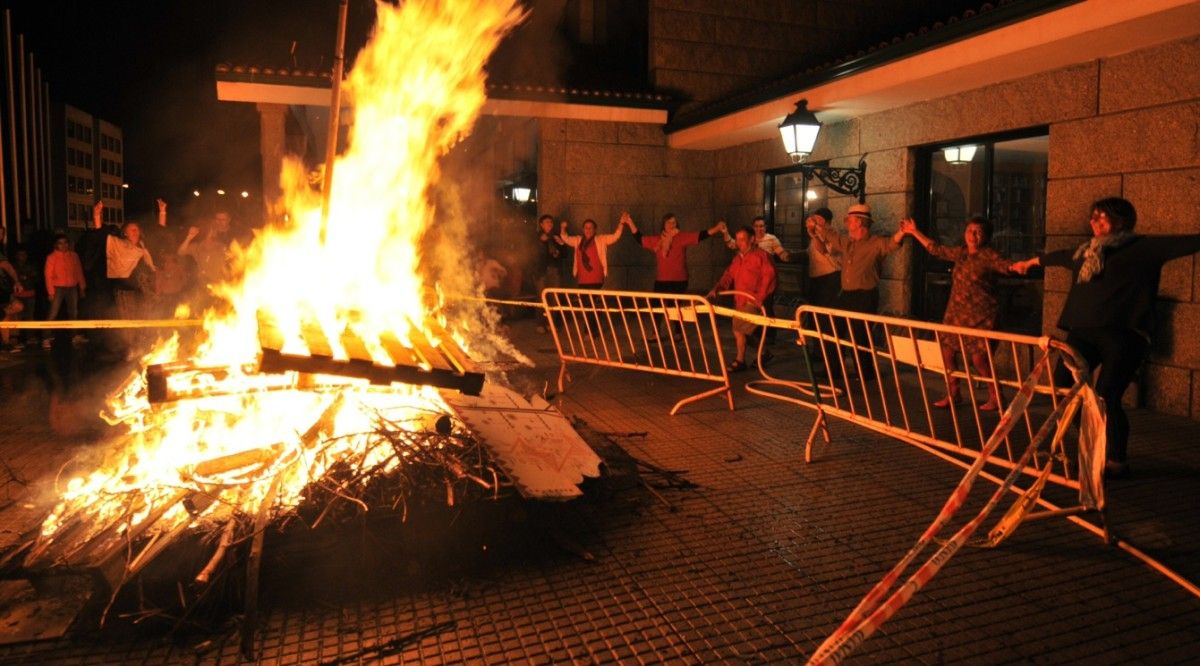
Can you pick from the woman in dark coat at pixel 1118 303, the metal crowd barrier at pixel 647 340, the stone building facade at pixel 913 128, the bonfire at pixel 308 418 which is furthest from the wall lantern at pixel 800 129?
the woman in dark coat at pixel 1118 303

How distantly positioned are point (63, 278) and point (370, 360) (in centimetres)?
997

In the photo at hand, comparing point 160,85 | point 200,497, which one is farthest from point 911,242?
point 160,85

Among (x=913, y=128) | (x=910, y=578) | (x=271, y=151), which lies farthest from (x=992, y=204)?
(x=271, y=151)

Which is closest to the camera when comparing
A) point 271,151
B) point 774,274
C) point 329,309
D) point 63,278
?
point 329,309

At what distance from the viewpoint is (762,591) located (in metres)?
3.83

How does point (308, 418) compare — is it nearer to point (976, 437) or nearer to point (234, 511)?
point (234, 511)

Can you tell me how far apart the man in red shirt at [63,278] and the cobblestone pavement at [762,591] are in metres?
6.96

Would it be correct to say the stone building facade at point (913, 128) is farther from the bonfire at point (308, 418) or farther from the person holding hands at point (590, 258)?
the bonfire at point (308, 418)

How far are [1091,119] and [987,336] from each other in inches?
204

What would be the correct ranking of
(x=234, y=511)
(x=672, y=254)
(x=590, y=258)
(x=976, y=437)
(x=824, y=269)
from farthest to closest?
(x=590, y=258)
(x=672, y=254)
(x=824, y=269)
(x=976, y=437)
(x=234, y=511)

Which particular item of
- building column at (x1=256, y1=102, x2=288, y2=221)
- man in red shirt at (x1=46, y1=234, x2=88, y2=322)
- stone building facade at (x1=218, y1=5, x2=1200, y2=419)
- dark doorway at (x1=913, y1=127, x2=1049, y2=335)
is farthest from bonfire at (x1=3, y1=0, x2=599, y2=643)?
building column at (x1=256, y1=102, x2=288, y2=221)

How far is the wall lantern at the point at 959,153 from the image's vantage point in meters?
9.96

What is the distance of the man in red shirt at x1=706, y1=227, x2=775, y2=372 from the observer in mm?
9672

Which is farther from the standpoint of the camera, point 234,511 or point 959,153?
point 959,153
